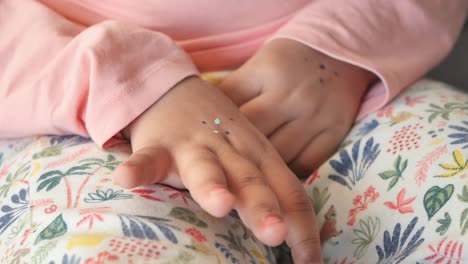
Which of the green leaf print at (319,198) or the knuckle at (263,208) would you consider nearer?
the knuckle at (263,208)

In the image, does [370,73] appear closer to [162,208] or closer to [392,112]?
[392,112]

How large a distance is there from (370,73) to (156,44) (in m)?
A: 0.24

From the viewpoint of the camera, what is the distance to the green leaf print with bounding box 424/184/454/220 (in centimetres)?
45

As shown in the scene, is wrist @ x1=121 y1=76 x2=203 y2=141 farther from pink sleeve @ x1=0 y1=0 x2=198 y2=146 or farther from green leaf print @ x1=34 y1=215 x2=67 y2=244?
green leaf print @ x1=34 y1=215 x2=67 y2=244

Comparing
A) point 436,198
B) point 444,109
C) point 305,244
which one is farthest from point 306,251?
point 444,109

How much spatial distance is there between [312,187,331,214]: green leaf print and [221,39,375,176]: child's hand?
1.8 inches

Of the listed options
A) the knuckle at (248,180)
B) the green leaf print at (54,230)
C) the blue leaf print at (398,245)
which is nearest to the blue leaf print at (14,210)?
the green leaf print at (54,230)

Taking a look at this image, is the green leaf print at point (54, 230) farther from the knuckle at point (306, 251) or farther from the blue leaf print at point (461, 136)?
the blue leaf print at point (461, 136)

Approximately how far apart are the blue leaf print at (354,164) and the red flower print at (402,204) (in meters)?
0.04

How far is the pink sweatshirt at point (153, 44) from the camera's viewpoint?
49cm

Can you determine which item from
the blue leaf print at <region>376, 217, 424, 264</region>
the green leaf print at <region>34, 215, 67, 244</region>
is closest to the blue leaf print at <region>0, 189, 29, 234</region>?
the green leaf print at <region>34, 215, 67, 244</region>

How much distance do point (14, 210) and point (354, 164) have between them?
0.28m

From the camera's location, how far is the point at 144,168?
414 mm

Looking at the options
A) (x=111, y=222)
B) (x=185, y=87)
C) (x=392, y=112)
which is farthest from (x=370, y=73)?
(x=111, y=222)
